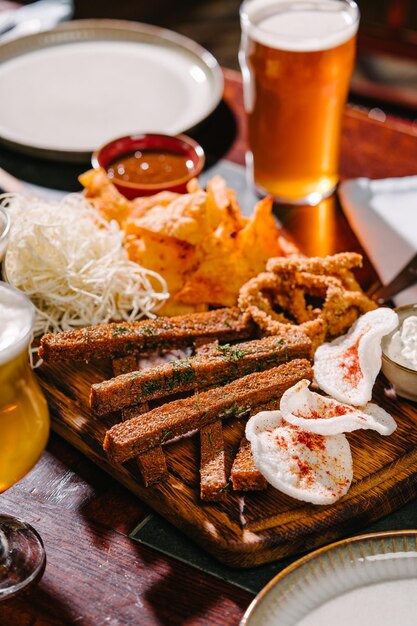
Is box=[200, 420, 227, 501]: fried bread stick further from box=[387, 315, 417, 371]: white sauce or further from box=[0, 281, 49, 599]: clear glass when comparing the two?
box=[387, 315, 417, 371]: white sauce

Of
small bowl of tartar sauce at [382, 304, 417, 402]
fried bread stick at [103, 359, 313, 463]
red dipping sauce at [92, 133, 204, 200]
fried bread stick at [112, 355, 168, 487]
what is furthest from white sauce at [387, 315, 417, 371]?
red dipping sauce at [92, 133, 204, 200]

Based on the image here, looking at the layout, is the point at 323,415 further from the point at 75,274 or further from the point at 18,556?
the point at 75,274

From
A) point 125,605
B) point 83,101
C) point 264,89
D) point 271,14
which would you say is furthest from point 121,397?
point 83,101

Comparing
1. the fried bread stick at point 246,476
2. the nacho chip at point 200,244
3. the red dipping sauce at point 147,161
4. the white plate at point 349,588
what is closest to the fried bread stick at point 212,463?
the fried bread stick at point 246,476

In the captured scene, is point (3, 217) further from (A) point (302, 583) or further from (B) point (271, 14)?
(B) point (271, 14)

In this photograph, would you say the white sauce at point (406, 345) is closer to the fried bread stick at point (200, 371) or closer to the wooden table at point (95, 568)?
the fried bread stick at point (200, 371)
